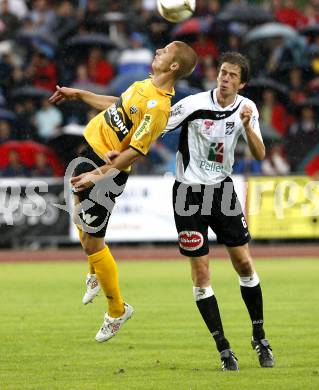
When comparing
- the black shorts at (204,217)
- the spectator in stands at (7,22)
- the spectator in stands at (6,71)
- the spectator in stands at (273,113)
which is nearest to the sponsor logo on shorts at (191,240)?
the black shorts at (204,217)

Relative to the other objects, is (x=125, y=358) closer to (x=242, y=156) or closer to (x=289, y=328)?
(x=289, y=328)

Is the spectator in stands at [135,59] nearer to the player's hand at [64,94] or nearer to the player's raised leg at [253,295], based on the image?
the player's hand at [64,94]

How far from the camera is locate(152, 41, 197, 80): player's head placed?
27.0 ft

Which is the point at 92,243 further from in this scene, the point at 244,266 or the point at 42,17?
the point at 42,17

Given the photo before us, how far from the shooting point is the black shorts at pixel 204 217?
7816 millimetres

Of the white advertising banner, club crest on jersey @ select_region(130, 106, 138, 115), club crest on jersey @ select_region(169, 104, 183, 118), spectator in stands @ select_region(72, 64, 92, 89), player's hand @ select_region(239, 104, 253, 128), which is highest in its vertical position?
player's hand @ select_region(239, 104, 253, 128)

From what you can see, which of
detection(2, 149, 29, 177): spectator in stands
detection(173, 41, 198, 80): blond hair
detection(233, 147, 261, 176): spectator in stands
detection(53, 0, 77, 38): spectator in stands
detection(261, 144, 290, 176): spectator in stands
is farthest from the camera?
detection(53, 0, 77, 38): spectator in stands

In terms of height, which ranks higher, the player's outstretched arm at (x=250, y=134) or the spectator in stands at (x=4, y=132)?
the player's outstretched arm at (x=250, y=134)

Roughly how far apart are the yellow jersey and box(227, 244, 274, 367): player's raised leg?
1.10 metres

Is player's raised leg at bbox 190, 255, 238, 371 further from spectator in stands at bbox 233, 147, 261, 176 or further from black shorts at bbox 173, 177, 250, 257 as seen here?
spectator in stands at bbox 233, 147, 261, 176

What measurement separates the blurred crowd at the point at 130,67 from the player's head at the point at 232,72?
11.3 metres

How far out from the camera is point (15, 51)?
21406 mm

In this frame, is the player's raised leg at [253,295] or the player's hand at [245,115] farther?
the player's raised leg at [253,295]

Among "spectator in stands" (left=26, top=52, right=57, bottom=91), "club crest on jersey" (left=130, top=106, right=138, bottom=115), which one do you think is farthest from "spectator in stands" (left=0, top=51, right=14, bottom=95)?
"club crest on jersey" (left=130, top=106, right=138, bottom=115)
